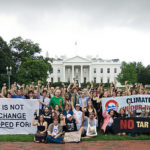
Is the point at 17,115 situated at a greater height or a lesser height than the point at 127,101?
lesser

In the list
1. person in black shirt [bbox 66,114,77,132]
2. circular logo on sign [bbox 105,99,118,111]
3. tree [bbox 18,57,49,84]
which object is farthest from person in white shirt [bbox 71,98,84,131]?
tree [bbox 18,57,49,84]

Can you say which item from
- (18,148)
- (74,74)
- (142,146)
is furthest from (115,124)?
(74,74)

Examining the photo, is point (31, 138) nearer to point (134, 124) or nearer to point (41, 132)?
point (41, 132)

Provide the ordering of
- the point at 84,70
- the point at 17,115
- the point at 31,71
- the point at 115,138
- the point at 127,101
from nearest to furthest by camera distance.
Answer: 1. the point at 115,138
2. the point at 17,115
3. the point at 127,101
4. the point at 31,71
5. the point at 84,70

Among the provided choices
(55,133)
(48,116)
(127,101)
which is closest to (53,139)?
(55,133)

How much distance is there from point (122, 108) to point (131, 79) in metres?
57.9

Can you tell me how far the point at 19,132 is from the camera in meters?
8.71

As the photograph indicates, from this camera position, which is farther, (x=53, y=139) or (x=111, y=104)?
(x=111, y=104)

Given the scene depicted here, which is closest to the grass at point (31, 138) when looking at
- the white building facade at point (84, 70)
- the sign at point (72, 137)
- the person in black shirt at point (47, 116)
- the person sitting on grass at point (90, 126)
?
the person sitting on grass at point (90, 126)

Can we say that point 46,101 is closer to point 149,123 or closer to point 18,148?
point 18,148

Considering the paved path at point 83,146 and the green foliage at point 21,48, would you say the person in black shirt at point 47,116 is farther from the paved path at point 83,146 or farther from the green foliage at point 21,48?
the green foliage at point 21,48

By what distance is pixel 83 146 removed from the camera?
7035mm

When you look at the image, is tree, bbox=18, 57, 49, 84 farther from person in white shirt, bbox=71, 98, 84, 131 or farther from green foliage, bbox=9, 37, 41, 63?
person in white shirt, bbox=71, 98, 84, 131

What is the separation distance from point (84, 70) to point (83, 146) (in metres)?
83.4
